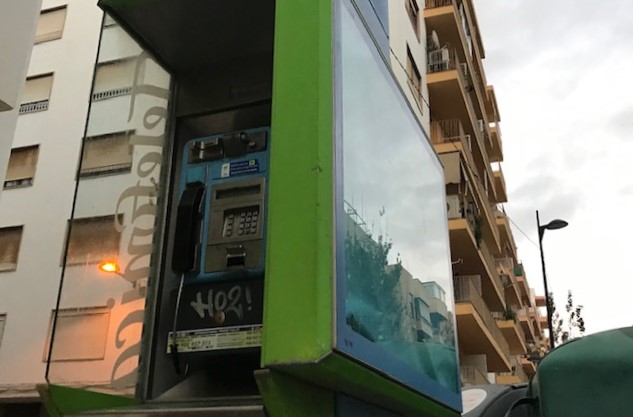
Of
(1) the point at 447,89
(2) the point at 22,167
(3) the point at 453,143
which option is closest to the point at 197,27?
(2) the point at 22,167

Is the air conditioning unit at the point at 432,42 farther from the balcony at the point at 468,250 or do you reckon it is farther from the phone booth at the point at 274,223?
the phone booth at the point at 274,223

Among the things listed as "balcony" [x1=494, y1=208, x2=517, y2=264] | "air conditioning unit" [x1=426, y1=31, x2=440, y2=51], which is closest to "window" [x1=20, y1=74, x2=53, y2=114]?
"air conditioning unit" [x1=426, y1=31, x2=440, y2=51]

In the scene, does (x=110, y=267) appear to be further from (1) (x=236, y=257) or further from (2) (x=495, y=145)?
(2) (x=495, y=145)

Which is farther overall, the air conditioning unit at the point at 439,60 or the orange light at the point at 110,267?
the air conditioning unit at the point at 439,60

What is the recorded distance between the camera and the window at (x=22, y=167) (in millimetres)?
15445

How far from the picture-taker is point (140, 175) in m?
4.29

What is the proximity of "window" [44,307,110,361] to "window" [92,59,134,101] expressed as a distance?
131cm

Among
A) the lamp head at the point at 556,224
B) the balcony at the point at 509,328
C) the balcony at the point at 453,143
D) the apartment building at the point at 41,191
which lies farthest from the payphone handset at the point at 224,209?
the balcony at the point at 509,328

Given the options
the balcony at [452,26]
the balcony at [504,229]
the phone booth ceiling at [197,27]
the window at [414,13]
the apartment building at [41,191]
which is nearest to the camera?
the phone booth ceiling at [197,27]

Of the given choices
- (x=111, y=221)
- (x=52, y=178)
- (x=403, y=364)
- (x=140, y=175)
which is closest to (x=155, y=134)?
(x=140, y=175)

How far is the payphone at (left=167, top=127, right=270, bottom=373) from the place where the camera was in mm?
3629

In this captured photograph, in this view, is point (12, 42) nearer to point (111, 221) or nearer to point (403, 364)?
point (111, 221)

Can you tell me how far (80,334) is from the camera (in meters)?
3.81

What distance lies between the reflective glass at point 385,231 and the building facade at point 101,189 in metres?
0.09
